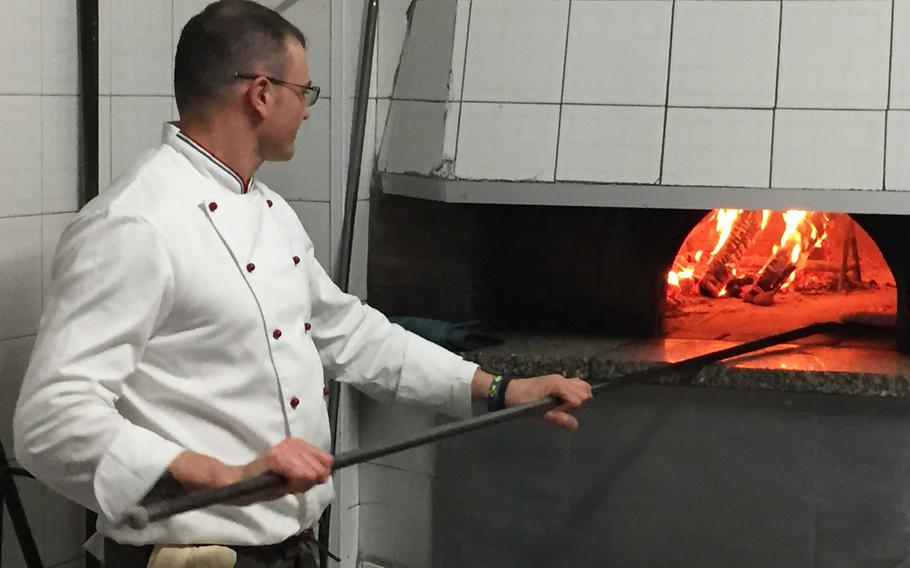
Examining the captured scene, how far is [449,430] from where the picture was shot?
1606 millimetres

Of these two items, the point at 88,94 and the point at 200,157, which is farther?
the point at 88,94

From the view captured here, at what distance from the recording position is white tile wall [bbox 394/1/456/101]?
7.98 ft

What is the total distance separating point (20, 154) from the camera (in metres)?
2.03

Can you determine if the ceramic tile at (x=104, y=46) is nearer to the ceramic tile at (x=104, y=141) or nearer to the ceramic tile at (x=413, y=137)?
the ceramic tile at (x=104, y=141)

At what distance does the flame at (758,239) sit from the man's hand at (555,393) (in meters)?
0.98

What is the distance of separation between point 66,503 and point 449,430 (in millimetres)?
944

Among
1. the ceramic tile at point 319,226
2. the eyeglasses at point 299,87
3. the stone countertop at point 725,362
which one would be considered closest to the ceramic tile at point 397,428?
the stone countertop at point 725,362

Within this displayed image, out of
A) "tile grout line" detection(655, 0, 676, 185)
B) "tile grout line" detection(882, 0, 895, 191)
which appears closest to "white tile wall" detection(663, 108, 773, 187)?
"tile grout line" detection(655, 0, 676, 185)

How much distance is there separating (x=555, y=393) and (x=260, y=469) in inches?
24.0

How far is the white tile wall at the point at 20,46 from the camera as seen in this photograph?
1983 mm

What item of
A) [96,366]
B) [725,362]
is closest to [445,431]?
[96,366]

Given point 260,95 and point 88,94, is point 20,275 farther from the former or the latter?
point 260,95

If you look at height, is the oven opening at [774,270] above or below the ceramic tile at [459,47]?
below

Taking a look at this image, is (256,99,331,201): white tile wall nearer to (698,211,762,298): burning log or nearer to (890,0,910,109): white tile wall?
(698,211,762,298): burning log
